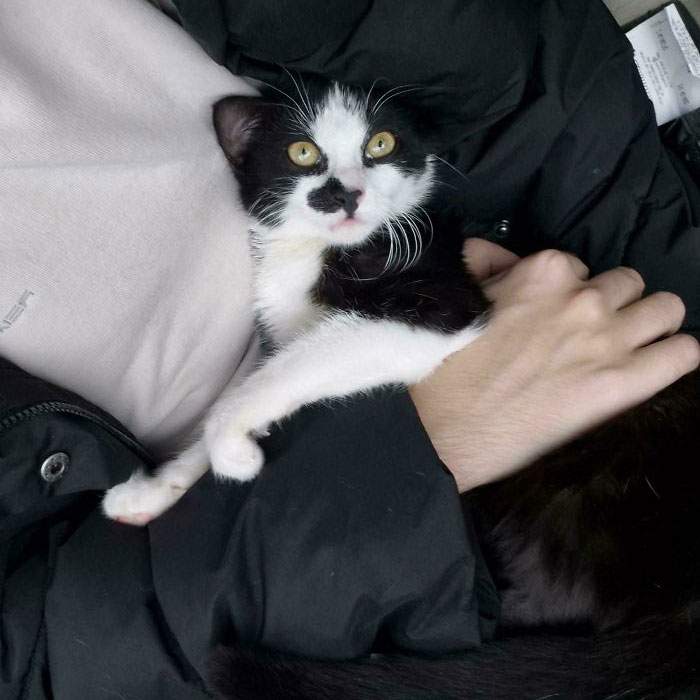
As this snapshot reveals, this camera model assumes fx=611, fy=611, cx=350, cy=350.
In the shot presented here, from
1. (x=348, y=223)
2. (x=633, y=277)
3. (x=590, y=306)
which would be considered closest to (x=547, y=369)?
(x=590, y=306)

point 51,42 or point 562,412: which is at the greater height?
point 51,42

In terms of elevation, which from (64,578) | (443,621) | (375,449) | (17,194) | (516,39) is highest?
(17,194)

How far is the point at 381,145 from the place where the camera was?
110cm

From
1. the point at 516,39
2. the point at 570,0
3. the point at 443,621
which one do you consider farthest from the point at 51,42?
the point at 443,621

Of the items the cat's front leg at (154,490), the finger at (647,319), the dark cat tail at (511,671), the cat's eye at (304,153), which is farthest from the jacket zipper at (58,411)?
the finger at (647,319)

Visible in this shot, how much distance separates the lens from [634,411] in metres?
0.98

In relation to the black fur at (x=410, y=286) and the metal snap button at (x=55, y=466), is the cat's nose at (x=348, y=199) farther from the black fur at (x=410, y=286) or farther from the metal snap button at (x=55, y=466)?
the metal snap button at (x=55, y=466)

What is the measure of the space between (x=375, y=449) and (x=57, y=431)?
40cm

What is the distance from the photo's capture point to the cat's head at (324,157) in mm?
1046

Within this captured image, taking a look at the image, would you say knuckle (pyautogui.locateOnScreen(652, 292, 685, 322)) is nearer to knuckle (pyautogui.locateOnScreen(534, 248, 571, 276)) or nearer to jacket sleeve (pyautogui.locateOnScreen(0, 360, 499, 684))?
knuckle (pyautogui.locateOnScreen(534, 248, 571, 276))

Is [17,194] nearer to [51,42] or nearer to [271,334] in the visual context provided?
[51,42]

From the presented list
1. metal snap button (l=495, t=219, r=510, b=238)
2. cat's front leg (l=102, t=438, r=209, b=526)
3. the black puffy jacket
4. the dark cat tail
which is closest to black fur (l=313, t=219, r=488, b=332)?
metal snap button (l=495, t=219, r=510, b=238)

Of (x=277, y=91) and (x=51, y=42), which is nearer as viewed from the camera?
(x=51, y=42)

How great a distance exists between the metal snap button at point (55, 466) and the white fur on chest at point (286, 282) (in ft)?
1.54
